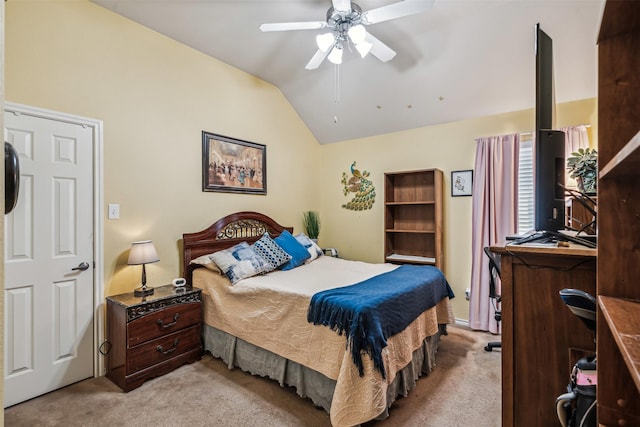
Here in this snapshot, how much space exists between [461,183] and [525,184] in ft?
2.10

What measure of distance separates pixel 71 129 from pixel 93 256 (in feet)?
3.45

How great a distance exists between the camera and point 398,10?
207cm

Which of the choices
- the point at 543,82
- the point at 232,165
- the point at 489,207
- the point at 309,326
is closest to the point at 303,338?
the point at 309,326

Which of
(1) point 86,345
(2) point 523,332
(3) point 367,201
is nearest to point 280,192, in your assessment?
(3) point 367,201

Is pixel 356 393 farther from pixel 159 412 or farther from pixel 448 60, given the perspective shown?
pixel 448 60

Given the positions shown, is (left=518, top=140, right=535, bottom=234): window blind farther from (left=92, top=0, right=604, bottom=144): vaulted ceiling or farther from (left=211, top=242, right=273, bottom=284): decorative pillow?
(left=211, top=242, right=273, bottom=284): decorative pillow

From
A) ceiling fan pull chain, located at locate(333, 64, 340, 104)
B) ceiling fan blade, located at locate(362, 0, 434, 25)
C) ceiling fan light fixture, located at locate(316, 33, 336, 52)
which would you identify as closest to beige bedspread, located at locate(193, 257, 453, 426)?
ceiling fan light fixture, located at locate(316, 33, 336, 52)

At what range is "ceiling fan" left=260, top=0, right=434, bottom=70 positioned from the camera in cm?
205

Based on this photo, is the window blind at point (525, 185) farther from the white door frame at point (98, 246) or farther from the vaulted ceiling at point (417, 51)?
the white door frame at point (98, 246)

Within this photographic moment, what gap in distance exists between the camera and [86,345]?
2.57 meters

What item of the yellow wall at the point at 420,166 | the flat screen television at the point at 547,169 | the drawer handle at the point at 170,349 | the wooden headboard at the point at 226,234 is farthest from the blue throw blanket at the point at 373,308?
the wooden headboard at the point at 226,234

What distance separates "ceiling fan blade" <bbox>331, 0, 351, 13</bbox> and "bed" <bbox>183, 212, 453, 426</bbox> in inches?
80.8

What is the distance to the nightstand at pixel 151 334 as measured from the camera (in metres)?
2.40

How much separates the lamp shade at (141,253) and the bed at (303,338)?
1.58 ft
